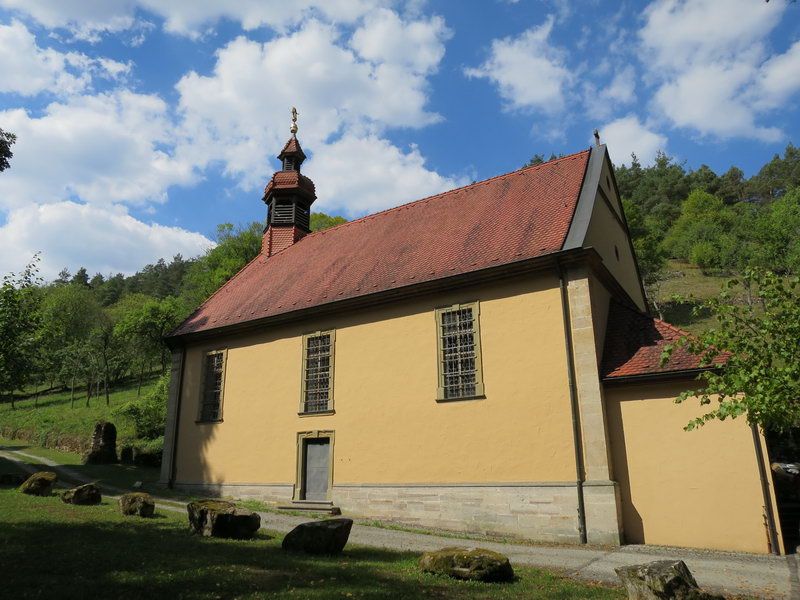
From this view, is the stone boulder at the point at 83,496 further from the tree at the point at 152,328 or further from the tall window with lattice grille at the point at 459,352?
the tree at the point at 152,328

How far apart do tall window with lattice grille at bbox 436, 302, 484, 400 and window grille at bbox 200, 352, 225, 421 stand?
832cm

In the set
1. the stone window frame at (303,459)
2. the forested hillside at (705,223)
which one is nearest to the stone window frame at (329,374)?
the stone window frame at (303,459)

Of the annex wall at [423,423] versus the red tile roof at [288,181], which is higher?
the red tile roof at [288,181]

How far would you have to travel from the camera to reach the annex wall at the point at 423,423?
11.7 metres

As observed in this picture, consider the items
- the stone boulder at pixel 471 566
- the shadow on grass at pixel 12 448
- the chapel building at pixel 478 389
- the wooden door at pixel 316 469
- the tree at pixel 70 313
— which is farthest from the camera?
the tree at pixel 70 313

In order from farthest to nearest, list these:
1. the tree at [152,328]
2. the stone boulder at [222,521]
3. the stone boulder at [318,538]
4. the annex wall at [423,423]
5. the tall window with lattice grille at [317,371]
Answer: the tree at [152,328] → the tall window with lattice grille at [317,371] → the annex wall at [423,423] → the stone boulder at [222,521] → the stone boulder at [318,538]

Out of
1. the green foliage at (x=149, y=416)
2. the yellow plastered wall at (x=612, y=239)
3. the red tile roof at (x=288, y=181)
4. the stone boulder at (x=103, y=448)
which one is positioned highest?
the red tile roof at (x=288, y=181)

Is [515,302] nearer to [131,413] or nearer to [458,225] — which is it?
[458,225]

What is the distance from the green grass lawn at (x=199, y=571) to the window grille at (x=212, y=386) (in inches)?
344

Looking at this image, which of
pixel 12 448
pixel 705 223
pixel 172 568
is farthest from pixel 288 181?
pixel 705 223

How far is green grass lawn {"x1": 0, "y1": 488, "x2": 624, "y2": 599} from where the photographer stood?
5734 mm

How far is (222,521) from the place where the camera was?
9.23 meters

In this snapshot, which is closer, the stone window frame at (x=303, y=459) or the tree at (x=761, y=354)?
the tree at (x=761, y=354)

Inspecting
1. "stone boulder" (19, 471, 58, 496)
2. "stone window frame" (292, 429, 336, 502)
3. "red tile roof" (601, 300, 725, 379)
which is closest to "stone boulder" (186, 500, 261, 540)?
"stone window frame" (292, 429, 336, 502)
